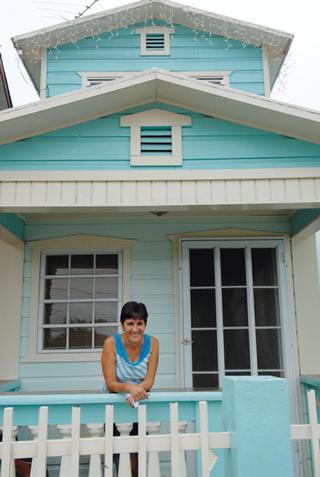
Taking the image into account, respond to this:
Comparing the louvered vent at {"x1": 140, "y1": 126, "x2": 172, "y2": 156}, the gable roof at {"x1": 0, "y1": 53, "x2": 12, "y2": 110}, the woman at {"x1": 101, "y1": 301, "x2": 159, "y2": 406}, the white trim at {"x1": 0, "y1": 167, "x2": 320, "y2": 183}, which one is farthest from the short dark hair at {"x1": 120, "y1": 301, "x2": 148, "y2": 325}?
the gable roof at {"x1": 0, "y1": 53, "x2": 12, "y2": 110}

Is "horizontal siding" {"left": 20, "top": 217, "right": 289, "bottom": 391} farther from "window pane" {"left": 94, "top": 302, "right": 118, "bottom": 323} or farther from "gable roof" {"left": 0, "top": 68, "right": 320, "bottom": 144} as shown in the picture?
Result: "gable roof" {"left": 0, "top": 68, "right": 320, "bottom": 144}

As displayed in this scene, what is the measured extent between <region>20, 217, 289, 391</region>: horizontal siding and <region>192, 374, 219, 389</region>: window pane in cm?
23

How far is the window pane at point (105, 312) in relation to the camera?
524 cm

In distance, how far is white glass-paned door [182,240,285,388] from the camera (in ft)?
16.7

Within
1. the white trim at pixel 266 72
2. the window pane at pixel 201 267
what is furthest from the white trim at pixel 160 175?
the white trim at pixel 266 72

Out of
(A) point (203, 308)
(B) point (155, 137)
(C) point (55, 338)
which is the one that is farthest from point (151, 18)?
(C) point (55, 338)

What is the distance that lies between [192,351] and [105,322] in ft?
3.28

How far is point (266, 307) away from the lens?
5.25 metres

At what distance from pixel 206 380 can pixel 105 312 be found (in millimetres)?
1311

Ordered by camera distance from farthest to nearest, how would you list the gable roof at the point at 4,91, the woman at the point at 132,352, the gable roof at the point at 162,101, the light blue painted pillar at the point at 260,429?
the gable roof at the point at 4,91 → the gable roof at the point at 162,101 → the woman at the point at 132,352 → the light blue painted pillar at the point at 260,429

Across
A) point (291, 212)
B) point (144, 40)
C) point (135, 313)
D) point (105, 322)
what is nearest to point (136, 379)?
point (135, 313)

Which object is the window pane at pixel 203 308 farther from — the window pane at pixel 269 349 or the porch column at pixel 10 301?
the porch column at pixel 10 301

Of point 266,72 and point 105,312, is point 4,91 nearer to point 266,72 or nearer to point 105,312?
point 266,72

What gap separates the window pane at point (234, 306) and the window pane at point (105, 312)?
1201 mm
